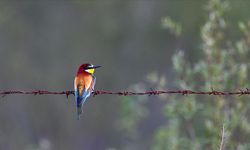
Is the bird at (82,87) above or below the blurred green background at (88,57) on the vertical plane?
below

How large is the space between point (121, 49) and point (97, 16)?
1.78 meters

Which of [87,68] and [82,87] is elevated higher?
[87,68]

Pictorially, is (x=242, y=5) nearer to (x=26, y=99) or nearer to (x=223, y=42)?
(x=26, y=99)

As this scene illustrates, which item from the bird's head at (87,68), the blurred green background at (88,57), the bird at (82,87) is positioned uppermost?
the blurred green background at (88,57)

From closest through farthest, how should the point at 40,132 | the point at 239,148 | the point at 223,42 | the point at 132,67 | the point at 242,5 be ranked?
the point at 239,148 → the point at 223,42 → the point at 242,5 → the point at 40,132 → the point at 132,67

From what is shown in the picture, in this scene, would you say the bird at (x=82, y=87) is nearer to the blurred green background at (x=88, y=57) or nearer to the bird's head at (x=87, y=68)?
the bird's head at (x=87, y=68)

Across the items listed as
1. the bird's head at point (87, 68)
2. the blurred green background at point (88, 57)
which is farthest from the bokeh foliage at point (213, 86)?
the blurred green background at point (88, 57)

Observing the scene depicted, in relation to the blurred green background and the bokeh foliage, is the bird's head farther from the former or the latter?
the blurred green background

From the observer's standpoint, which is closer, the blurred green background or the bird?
the bird

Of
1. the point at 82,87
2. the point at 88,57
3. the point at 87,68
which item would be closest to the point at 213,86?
the point at 87,68

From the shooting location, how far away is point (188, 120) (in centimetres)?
1522

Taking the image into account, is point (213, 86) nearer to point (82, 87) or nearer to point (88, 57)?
point (82, 87)

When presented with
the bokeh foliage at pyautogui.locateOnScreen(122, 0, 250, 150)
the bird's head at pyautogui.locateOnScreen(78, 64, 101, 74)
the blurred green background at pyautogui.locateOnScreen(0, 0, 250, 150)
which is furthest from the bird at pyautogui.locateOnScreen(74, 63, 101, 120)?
the blurred green background at pyautogui.locateOnScreen(0, 0, 250, 150)

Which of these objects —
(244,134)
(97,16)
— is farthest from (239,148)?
(97,16)
